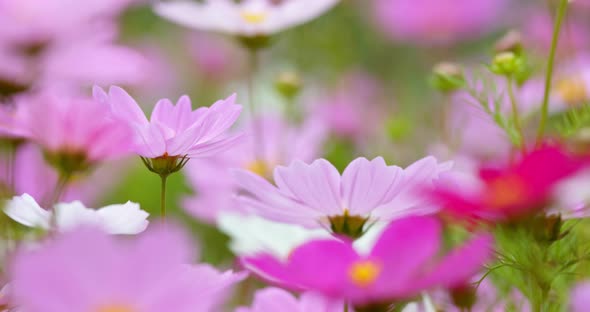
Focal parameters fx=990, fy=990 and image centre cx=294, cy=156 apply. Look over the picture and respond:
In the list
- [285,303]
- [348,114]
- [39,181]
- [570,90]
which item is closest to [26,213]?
[285,303]

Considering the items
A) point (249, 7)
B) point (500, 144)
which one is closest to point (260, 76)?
point (500, 144)

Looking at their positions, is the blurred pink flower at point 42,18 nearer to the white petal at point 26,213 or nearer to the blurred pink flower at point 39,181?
the blurred pink flower at point 39,181

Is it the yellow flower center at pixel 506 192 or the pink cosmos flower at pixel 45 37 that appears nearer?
the yellow flower center at pixel 506 192

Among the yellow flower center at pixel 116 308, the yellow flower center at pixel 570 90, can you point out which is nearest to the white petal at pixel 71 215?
the yellow flower center at pixel 116 308

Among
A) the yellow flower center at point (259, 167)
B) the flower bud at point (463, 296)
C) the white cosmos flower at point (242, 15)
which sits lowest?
the flower bud at point (463, 296)

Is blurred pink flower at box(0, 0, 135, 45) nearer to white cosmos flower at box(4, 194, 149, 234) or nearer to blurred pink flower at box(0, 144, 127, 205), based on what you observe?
blurred pink flower at box(0, 144, 127, 205)

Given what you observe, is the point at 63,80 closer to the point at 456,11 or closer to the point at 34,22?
the point at 34,22

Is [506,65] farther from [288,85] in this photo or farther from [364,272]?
[288,85]
